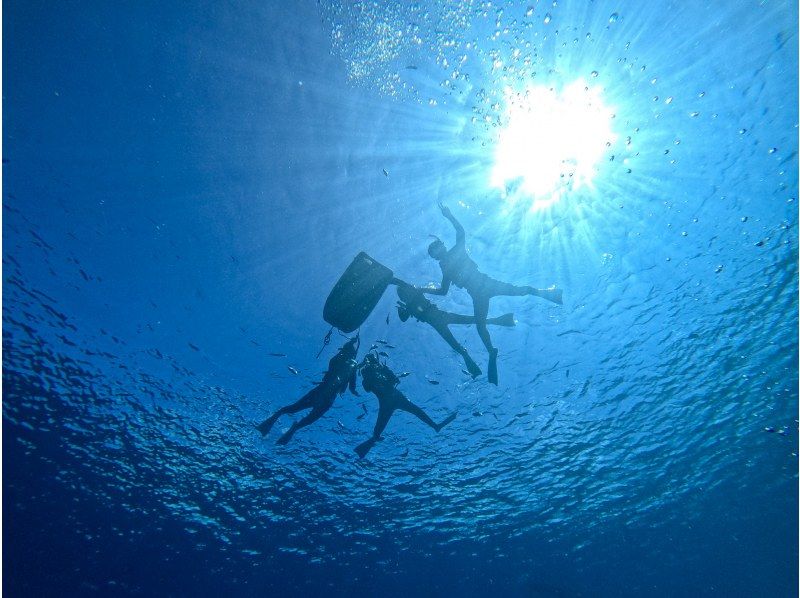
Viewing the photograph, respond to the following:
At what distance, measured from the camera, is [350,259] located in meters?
8.97

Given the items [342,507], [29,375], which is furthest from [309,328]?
[342,507]

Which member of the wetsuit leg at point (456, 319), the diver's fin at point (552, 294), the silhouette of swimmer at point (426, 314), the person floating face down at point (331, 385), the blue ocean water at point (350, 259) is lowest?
the person floating face down at point (331, 385)

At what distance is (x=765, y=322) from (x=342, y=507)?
17643mm

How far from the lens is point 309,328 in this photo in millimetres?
10047

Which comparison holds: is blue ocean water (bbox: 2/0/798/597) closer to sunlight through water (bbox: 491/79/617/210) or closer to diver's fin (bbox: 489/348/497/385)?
sunlight through water (bbox: 491/79/617/210)

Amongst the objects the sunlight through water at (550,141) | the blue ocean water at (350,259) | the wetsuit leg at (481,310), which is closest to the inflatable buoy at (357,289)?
the wetsuit leg at (481,310)

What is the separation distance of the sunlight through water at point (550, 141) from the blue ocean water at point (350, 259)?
0.28 metres

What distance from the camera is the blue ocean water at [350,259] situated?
259 inches

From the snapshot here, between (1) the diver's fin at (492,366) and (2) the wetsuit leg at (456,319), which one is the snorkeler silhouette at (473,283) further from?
(2) the wetsuit leg at (456,319)

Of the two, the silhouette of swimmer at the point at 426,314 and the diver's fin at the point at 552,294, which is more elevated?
the diver's fin at the point at 552,294

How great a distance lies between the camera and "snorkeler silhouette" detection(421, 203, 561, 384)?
7.20m

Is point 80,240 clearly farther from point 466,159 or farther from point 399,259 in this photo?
point 466,159

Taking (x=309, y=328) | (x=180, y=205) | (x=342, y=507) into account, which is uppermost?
(x=180, y=205)

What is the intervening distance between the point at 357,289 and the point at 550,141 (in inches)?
201
